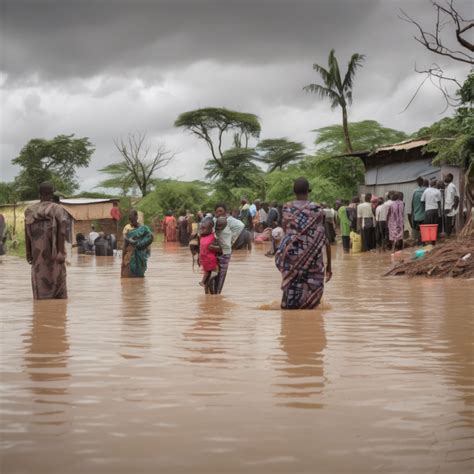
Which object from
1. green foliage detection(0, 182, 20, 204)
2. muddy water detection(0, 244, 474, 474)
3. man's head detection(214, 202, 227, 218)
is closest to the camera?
muddy water detection(0, 244, 474, 474)

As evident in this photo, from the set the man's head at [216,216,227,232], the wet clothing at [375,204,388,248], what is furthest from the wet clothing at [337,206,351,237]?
the man's head at [216,216,227,232]

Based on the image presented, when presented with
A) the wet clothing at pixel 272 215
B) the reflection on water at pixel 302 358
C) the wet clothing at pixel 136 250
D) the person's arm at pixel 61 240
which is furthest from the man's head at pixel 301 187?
the wet clothing at pixel 272 215

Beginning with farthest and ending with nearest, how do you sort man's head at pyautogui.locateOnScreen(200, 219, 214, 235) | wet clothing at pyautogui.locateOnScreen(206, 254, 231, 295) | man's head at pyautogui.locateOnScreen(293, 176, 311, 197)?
wet clothing at pyautogui.locateOnScreen(206, 254, 231, 295) → man's head at pyautogui.locateOnScreen(200, 219, 214, 235) → man's head at pyautogui.locateOnScreen(293, 176, 311, 197)

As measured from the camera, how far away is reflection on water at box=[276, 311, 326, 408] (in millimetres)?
5174

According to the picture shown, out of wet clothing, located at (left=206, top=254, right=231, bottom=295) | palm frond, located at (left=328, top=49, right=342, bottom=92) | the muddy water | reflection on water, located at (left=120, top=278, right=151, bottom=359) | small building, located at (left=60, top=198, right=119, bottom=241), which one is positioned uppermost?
palm frond, located at (left=328, top=49, right=342, bottom=92)

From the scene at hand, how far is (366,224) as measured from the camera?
927 inches

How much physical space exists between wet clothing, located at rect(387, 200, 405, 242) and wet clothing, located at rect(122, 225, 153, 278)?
8002 millimetres

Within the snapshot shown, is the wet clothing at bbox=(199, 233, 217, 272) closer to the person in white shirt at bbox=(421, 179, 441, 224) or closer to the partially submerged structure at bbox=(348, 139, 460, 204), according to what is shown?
the person in white shirt at bbox=(421, 179, 441, 224)

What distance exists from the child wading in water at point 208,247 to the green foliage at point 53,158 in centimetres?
5100

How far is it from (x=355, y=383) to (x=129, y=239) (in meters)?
9.89

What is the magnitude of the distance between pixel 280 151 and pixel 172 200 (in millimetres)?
13692

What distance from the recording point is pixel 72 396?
515 centimetres

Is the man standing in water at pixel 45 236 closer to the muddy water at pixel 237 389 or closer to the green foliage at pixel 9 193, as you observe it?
the muddy water at pixel 237 389

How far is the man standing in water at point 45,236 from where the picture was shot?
1067cm
